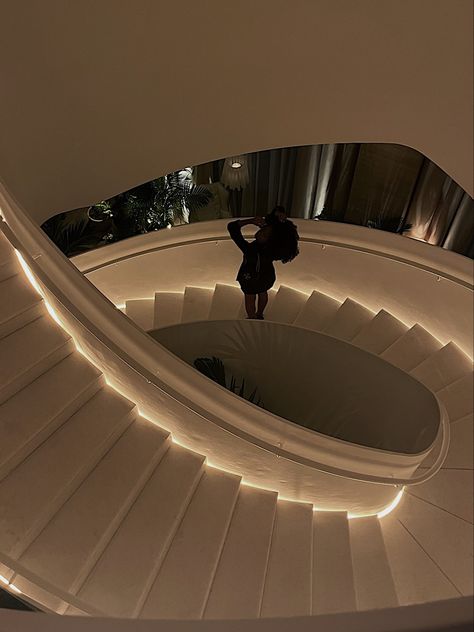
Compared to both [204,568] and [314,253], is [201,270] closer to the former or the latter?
[314,253]

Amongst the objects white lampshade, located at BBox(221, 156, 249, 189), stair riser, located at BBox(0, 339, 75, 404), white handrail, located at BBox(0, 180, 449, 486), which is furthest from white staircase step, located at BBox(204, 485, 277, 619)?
white lampshade, located at BBox(221, 156, 249, 189)

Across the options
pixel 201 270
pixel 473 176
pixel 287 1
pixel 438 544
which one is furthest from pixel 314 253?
pixel 438 544

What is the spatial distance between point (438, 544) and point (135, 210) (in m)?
3.85

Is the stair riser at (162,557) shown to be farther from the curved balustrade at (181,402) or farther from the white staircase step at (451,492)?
the white staircase step at (451,492)

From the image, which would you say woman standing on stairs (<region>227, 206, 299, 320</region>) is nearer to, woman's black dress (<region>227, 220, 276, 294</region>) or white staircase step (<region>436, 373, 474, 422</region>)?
woman's black dress (<region>227, 220, 276, 294</region>)

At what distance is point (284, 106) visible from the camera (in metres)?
5.02

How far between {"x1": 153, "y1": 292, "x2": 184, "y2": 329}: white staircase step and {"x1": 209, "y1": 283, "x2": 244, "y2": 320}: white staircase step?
35 cm

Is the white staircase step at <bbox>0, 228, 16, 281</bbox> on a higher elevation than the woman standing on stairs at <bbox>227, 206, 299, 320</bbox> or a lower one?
lower

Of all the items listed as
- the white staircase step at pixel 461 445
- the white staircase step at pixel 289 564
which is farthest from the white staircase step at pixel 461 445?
the white staircase step at pixel 289 564

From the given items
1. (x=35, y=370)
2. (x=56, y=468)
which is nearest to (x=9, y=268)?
(x=35, y=370)

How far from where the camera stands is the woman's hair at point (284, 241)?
5605 mm

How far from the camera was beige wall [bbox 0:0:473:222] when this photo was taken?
4277 millimetres

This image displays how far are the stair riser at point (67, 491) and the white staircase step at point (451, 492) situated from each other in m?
2.19

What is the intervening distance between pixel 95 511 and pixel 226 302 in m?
3.37
